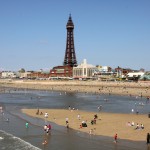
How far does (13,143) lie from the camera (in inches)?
808

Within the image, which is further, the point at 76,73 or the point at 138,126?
the point at 76,73

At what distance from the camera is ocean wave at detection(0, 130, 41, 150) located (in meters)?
19.5

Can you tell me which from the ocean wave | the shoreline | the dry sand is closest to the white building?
the shoreline

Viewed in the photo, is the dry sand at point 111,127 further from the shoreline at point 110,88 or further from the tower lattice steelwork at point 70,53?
the tower lattice steelwork at point 70,53

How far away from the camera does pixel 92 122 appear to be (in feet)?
89.5

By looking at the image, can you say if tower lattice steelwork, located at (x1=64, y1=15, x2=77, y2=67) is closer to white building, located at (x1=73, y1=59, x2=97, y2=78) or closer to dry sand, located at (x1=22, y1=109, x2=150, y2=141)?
white building, located at (x1=73, y1=59, x2=97, y2=78)

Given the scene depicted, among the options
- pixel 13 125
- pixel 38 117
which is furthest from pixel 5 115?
pixel 13 125

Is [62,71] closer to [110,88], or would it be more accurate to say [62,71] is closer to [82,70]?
[82,70]

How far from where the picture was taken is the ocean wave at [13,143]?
63.9 feet

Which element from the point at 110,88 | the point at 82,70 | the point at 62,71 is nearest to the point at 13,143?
the point at 110,88

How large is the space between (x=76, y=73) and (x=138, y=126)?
104414mm

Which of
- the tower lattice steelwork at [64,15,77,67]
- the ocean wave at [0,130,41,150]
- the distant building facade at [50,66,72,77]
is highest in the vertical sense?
the tower lattice steelwork at [64,15,77,67]

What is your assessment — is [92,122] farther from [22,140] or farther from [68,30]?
[68,30]

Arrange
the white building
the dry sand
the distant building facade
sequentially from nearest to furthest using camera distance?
the dry sand → the white building → the distant building facade
